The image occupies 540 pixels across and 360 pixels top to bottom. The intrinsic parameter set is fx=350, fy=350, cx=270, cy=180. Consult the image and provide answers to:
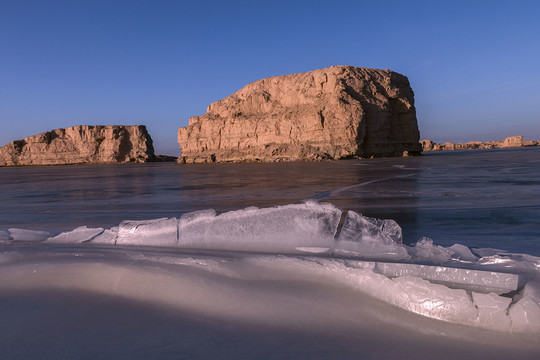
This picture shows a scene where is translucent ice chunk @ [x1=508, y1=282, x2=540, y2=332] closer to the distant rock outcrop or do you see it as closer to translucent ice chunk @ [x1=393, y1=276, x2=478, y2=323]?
translucent ice chunk @ [x1=393, y1=276, x2=478, y2=323]

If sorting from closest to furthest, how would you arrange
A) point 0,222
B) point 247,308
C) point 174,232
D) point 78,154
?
1. point 247,308
2. point 174,232
3. point 0,222
4. point 78,154

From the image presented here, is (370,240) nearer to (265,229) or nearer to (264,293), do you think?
(265,229)

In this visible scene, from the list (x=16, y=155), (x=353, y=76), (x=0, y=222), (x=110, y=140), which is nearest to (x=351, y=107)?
(x=353, y=76)

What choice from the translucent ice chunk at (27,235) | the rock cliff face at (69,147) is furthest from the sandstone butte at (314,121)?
the translucent ice chunk at (27,235)

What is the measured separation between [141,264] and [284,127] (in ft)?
134

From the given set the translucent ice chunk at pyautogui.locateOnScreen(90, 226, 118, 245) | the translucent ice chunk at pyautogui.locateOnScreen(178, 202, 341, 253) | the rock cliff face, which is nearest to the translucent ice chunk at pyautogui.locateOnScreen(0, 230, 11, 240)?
the translucent ice chunk at pyautogui.locateOnScreen(90, 226, 118, 245)

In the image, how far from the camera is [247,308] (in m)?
1.11

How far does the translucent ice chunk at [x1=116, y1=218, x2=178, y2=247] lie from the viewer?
1.89m

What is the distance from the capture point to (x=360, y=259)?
1.48 meters

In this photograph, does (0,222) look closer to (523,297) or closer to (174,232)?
(174,232)

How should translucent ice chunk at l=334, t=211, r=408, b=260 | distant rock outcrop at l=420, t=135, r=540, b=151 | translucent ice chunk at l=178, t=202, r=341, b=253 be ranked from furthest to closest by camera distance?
distant rock outcrop at l=420, t=135, r=540, b=151, translucent ice chunk at l=178, t=202, r=341, b=253, translucent ice chunk at l=334, t=211, r=408, b=260

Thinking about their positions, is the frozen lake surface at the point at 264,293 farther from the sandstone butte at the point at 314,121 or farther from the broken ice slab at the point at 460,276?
the sandstone butte at the point at 314,121

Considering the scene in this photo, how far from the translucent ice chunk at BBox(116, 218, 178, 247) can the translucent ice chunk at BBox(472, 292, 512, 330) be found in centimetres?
139

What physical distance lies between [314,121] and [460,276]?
39096 millimetres
